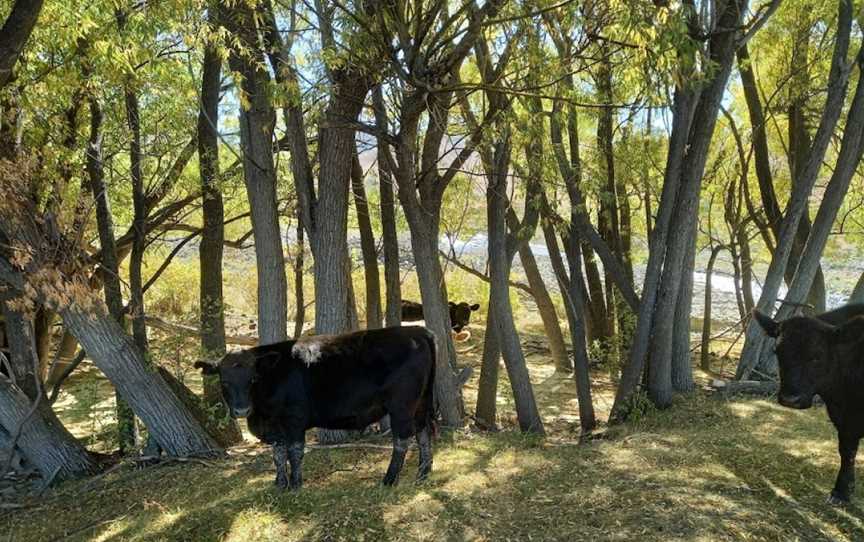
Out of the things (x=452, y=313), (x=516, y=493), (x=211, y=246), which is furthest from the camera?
(x=452, y=313)

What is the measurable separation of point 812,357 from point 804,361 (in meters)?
0.08

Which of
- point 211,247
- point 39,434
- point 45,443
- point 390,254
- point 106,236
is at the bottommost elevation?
point 45,443

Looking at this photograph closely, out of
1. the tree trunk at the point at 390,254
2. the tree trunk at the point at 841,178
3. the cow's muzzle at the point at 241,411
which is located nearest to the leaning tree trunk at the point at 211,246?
the tree trunk at the point at 390,254

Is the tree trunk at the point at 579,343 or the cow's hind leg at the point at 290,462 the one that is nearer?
the cow's hind leg at the point at 290,462

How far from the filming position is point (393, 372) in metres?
7.11

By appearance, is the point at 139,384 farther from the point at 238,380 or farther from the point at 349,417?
the point at 349,417

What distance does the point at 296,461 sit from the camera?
7090mm

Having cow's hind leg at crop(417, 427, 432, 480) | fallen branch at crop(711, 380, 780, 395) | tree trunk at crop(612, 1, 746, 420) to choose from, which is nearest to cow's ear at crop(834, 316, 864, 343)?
tree trunk at crop(612, 1, 746, 420)

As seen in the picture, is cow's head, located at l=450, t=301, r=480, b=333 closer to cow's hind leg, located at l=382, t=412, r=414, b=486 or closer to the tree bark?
the tree bark

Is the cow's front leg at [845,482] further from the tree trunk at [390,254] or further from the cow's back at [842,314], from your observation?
the tree trunk at [390,254]

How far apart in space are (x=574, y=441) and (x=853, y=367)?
4.58 metres

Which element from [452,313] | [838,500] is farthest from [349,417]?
[452,313]

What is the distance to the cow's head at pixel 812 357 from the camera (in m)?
6.36

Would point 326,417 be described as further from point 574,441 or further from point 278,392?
point 574,441
